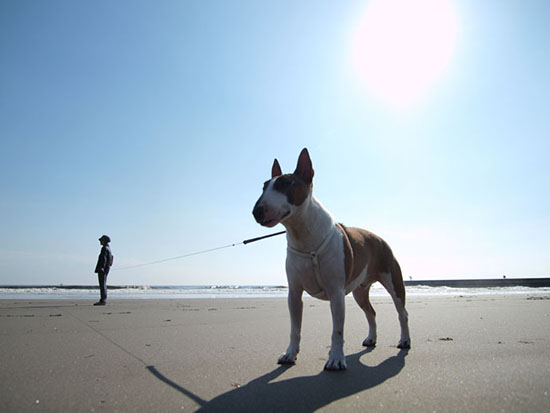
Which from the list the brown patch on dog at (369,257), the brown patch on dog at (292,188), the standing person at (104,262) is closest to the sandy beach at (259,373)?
the brown patch on dog at (369,257)

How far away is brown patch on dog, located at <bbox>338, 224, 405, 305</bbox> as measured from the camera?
3330 millimetres

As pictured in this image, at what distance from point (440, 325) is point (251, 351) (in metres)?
3.40

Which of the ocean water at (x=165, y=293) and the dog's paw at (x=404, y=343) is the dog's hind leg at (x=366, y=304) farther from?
the ocean water at (x=165, y=293)

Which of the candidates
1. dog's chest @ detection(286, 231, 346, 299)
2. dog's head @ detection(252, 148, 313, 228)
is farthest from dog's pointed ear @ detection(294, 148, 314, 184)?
dog's chest @ detection(286, 231, 346, 299)

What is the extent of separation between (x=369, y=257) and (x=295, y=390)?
7.05ft

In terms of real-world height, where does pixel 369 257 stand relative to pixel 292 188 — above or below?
below

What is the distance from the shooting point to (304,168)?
10.6 ft

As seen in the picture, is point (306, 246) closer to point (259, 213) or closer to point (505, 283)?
point (259, 213)

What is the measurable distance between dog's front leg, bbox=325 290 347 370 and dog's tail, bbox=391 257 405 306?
1.38 m

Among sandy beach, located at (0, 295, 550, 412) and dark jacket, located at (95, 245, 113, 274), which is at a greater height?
dark jacket, located at (95, 245, 113, 274)

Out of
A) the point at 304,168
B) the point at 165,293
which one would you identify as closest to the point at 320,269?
the point at 304,168

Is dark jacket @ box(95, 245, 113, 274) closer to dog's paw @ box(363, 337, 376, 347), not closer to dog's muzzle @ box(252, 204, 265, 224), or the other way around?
dog's paw @ box(363, 337, 376, 347)

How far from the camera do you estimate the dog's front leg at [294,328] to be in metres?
2.85

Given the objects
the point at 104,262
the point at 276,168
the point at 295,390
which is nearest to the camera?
the point at 295,390
